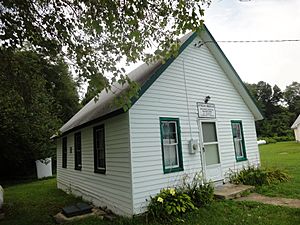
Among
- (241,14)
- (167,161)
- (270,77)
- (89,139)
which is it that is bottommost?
(167,161)

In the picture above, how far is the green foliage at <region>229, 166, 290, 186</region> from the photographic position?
8548mm

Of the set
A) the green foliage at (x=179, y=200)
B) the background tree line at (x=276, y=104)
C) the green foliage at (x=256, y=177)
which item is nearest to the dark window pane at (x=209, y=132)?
the green foliage at (x=256, y=177)

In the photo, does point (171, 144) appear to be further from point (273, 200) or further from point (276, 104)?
point (276, 104)

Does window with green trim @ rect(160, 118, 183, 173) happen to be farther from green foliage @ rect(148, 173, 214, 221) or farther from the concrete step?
the concrete step

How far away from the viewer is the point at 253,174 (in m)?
8.69

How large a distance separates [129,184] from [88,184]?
326 cm

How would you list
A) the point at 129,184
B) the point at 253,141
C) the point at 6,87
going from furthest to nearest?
the point at 253,141 < the point at 6,87 < the point at 129,184

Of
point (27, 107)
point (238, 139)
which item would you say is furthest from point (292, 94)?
point (27, 107)

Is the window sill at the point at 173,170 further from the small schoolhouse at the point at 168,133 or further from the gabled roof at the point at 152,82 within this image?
the gabled roof at the point at 152,82

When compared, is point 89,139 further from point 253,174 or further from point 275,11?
point 275,11

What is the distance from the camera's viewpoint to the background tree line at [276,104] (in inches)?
1924

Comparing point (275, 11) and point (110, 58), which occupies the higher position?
point (275, 11)

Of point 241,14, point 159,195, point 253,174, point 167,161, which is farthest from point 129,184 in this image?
point 241,14

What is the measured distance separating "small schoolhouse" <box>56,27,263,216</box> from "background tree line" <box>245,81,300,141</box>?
43278mm
